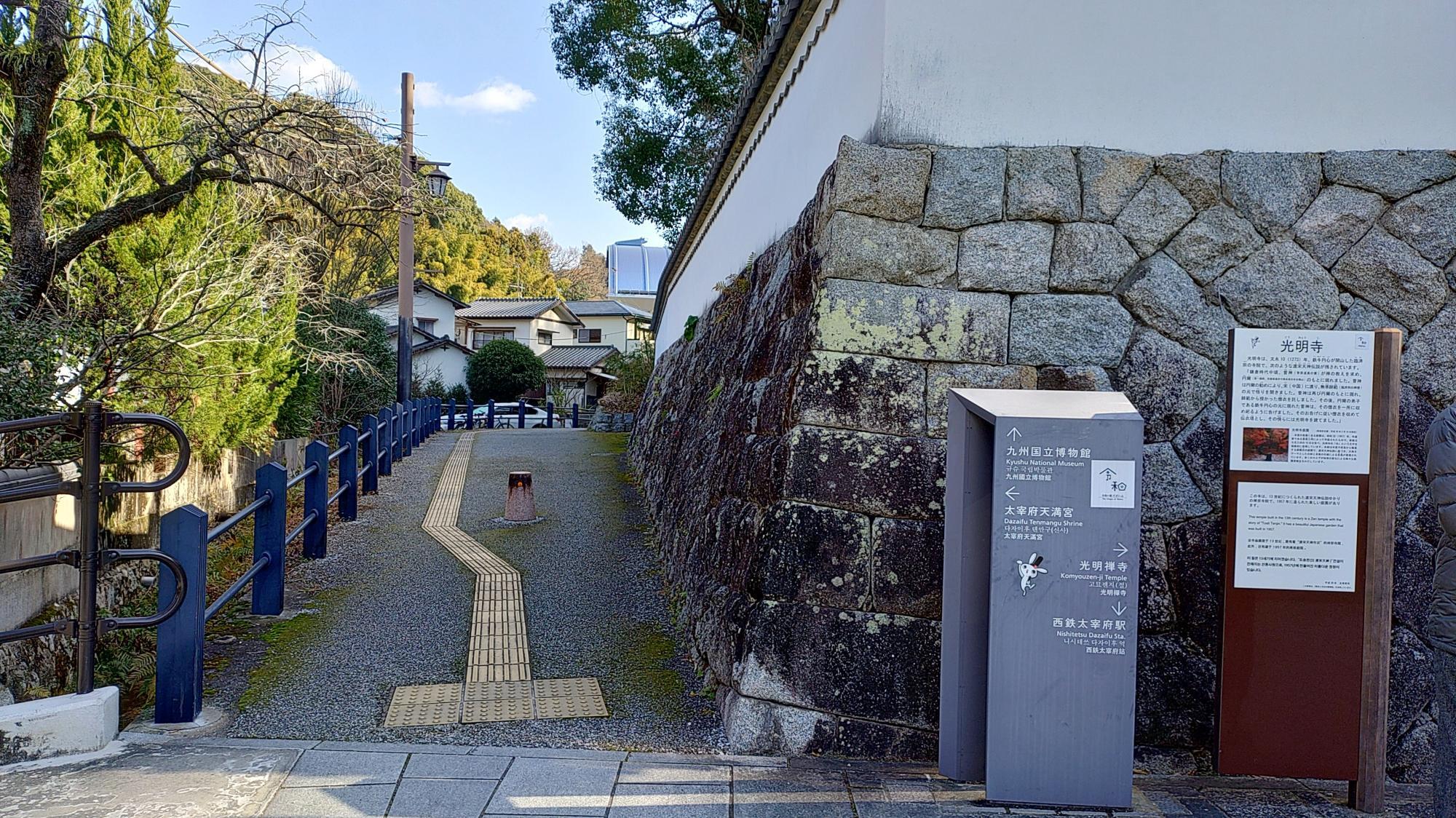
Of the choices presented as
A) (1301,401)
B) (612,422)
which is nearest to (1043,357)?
(1301,401)

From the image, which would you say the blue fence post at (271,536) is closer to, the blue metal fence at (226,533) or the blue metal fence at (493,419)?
the blue metal fence at (226,533)

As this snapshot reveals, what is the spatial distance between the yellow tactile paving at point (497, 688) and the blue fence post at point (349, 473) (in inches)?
101

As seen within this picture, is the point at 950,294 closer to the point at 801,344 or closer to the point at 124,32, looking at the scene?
the point at 801,344

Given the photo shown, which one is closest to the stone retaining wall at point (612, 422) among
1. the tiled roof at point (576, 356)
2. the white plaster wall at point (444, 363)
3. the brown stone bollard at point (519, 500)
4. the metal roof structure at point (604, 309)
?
the brown stone bollard at point (519, 500)

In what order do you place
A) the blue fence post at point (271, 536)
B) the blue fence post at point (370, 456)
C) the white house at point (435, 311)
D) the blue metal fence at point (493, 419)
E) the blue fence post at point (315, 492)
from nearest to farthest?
the blue fence post at point (271, 536) < the blue fence post at point (315, 492) < the blue fence post at point (370, 456) < the blue metal fence at point (493, 419) < the white house at point (435, 311)

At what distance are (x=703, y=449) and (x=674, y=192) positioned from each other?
13.1 m

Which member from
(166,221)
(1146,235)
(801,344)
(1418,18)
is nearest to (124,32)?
(166,221)

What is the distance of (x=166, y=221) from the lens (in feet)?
25.5

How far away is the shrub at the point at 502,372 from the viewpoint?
109 ft

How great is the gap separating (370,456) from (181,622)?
6.61m

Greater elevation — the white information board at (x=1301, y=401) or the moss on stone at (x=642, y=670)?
the white information board at (x=1301, y=401)

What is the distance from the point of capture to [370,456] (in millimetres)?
10359

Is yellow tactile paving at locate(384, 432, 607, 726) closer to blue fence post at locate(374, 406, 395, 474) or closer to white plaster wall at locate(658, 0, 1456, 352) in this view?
white plaster wall at locate(658, 0, 1456, 352)

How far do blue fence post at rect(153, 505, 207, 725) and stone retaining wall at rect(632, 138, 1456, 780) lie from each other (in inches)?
88.3
